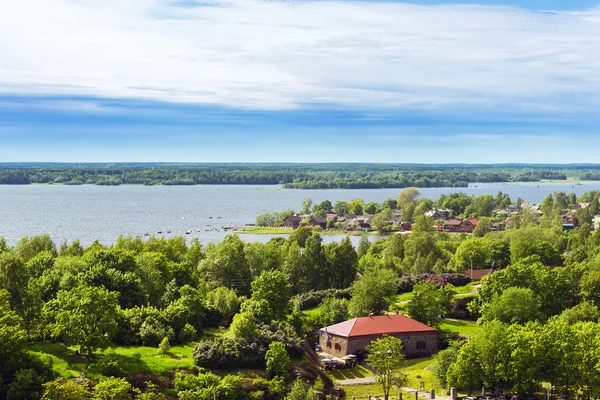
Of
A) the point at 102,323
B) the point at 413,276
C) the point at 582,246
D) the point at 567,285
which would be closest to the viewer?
the point at 102,323

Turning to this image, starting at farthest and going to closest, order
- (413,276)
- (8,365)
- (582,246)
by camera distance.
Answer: (582,246), (413,276), (8,365)

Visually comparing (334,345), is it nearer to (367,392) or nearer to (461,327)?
(367,392)

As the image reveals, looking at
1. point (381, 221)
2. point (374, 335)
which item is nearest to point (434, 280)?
point (374, 335)

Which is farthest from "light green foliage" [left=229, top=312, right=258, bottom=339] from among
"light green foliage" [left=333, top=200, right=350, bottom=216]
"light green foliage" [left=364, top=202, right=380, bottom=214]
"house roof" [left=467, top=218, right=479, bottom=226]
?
"light green foliage" [left=333, top=200, right=350, bottom=216]

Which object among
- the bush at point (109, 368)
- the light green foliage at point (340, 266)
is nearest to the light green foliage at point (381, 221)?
the light green foliage at point (340, 266)

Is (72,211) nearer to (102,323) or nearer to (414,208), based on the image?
(414,208)

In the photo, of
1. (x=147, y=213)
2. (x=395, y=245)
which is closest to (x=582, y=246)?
(x=395, y=245)

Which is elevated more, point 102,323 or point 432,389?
point 102,323
